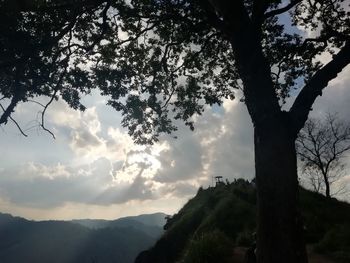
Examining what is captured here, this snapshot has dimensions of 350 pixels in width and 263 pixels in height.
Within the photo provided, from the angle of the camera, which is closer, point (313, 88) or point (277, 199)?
point (277, 199)

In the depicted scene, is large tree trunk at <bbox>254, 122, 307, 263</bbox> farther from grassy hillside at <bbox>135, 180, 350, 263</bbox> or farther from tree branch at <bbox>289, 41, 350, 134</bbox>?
grassy hillside at <bbox>135, 180, 350, 263</bbox>

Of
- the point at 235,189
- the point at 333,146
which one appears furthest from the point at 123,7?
the point at 333,146

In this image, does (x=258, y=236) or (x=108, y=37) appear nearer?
(x=258, y=236)

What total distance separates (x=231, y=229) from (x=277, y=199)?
1701 cm

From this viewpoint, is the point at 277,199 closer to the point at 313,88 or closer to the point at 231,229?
the point at 313,88

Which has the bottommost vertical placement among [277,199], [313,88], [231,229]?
[277,199]

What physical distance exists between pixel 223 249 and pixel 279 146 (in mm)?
9908

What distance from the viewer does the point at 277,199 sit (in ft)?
21.5

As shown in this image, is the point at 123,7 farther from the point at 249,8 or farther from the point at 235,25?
the point at 235,25

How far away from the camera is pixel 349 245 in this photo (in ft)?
54.1

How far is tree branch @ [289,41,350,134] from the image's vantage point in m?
7.29

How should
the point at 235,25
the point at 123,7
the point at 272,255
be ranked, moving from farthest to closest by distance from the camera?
the point at 123,7 → the point at 235,25 → the point at 272,255

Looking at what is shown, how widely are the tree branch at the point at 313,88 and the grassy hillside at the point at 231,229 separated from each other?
9.29m

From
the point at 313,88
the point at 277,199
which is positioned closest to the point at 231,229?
the point at 313,88
